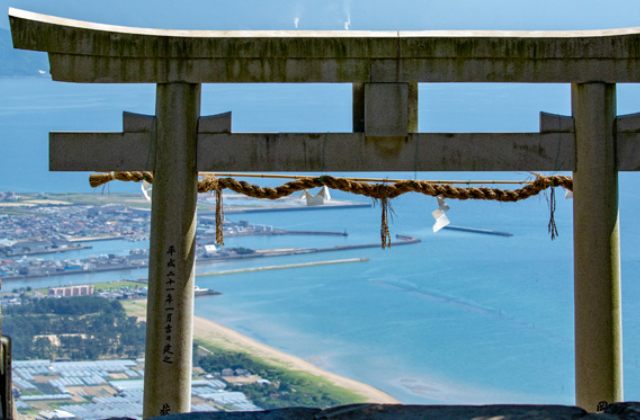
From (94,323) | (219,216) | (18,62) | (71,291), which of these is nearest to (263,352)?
(94,323)

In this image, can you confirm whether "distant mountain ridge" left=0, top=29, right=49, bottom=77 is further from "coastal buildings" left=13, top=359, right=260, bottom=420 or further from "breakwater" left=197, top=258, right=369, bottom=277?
"coastal buildings" left=13, top=359, right=260, bottom=420

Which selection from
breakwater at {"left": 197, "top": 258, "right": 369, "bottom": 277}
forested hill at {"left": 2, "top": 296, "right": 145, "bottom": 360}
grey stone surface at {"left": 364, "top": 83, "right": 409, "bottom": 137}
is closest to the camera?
grey stone surface at {"left": 364, "top": 83, "right": 409, "bottom": 137}

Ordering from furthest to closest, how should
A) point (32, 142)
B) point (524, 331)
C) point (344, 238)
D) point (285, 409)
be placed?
1. point (32, 142)
2. point (344, 238)
3. point (524, 331)
4. point (285, 409)

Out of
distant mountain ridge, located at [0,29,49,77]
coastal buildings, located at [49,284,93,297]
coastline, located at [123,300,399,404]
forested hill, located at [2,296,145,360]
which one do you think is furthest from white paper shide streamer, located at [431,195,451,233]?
distant mountain ridge, located at [0,29,49,77]

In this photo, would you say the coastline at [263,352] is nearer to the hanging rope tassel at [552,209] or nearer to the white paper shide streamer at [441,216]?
the white paper shide streamer at [441,216]

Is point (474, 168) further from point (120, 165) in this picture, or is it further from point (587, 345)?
point (120, 165)

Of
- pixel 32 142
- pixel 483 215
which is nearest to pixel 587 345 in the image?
pixel 483 215

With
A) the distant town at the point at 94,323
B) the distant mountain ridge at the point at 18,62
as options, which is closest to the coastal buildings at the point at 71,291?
the distant town at the point at 94,323
